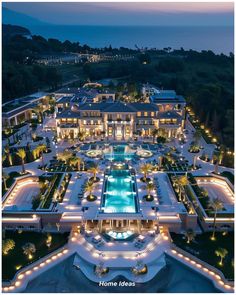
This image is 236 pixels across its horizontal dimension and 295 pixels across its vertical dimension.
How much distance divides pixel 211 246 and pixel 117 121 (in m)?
29.1

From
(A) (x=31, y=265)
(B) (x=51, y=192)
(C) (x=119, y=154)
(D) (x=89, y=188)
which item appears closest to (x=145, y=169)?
(D) (x=89, y=188)

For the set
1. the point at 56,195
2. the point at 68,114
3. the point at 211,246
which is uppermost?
the point at 68,114

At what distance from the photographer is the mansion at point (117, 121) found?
168ft

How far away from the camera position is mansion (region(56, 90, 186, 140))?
5109 centimetres

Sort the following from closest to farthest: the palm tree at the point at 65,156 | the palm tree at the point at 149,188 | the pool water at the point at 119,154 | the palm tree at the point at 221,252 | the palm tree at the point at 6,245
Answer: the palm tree at the point at 221,252
the palm tree at the point at 6,245
the palm tree at the point at 149,188
the palm tree at the point at 65,156
the pool water at the point at 119,154

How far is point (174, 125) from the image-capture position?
51406mm

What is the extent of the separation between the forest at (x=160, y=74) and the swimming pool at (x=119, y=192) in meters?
18.9

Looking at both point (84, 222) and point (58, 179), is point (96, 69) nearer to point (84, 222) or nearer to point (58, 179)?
point (58, 179)

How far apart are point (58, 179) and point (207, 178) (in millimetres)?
Result: 19322

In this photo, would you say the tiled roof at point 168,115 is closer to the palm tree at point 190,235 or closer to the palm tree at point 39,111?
the palm tree at point 39,111

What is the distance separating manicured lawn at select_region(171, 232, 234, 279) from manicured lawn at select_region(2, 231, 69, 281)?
36.9 ft

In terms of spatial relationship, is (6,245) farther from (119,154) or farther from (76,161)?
(119,154)

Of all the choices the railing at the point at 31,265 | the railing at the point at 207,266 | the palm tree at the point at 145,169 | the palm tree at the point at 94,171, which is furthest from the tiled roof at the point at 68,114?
the railing at the point at 207,266

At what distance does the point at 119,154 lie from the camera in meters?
45.1
